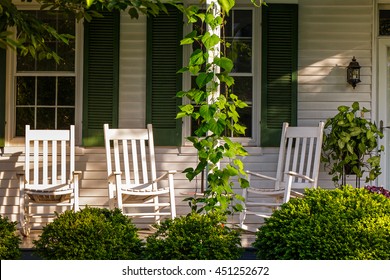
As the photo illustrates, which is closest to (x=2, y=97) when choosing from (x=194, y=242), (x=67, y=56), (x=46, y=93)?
(x=46, y=93)

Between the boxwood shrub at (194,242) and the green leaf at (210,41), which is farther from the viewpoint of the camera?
the green leaf at (210,41)

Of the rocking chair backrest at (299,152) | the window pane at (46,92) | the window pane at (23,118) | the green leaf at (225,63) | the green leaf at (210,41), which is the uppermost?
the green leaf at (210,41)

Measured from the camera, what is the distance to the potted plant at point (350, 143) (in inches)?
294

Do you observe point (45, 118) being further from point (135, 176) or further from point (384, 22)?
point (384, 22)

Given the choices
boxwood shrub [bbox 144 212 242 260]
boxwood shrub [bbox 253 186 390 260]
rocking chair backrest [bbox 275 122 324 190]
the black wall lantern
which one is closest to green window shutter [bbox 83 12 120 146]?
rocking chair backrest [bbox 275 122 324 190]

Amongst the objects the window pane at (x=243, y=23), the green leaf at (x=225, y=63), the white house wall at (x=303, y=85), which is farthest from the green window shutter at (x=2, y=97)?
the green leaf at (x=225, y=63)

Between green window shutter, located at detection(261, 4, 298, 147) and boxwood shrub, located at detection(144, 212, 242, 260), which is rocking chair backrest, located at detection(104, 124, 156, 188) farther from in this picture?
boxwood shrub, located at detection(144, 212, 242, 260)

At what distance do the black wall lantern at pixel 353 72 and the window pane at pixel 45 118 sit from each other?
2928 mm

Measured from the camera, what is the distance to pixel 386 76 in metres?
7.98

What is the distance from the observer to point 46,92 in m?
7.86

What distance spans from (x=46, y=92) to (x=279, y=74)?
2.30 metres

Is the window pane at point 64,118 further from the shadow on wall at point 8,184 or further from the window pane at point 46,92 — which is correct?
the shadow on wall at point 8,184

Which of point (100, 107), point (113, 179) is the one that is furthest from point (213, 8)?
point (100, 107)

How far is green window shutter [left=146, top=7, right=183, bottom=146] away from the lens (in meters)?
7.79
